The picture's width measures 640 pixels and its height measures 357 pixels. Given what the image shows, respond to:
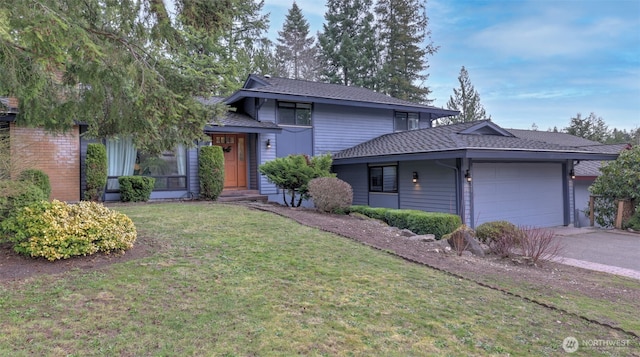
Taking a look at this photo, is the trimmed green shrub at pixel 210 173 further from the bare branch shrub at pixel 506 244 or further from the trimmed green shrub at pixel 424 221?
the bare branch shrub at pixel 506 244

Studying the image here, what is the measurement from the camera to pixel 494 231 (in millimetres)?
7500

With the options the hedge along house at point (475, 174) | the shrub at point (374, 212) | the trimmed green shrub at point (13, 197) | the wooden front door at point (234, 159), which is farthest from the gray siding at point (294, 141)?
the trimmed green shrub at point (13, 197)

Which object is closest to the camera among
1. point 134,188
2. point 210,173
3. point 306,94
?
point 134,188

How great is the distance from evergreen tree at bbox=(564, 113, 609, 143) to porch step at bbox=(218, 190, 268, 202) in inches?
1353

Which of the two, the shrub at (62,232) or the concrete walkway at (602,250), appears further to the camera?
the concrete walkway at (602,250)

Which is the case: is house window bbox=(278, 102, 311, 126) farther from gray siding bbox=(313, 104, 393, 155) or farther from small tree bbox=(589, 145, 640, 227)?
small tree bbox=(589, 145, 640, 227)

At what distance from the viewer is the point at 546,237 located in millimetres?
6629

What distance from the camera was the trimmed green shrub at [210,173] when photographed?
37.6 ft

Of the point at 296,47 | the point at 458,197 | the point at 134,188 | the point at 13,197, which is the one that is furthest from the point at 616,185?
the point at 296,47

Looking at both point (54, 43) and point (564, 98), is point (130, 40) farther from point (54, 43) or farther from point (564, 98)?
point (564, 98)

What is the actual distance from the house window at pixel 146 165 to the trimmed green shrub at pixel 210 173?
2.37 ft

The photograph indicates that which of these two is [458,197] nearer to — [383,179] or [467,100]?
[383,179]

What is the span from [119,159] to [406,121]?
12148 mm

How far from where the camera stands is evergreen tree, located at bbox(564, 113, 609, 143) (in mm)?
33625
